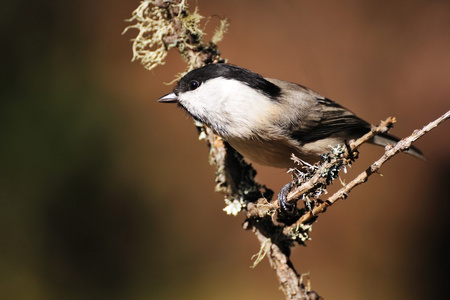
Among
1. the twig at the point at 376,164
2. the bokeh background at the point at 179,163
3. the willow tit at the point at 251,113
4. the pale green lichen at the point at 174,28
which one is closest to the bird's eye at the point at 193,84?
the willow tit at the point at 251,113

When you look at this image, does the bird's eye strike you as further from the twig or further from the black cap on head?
the twig

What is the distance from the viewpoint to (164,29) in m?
1.27

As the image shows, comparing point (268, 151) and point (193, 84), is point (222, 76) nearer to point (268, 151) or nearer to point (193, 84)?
point (193, 84)

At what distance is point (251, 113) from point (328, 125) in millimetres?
294

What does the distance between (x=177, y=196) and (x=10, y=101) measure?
0.80 m

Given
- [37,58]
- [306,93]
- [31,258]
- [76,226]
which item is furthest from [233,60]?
[31,258]

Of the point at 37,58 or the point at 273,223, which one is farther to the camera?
the point at 37,58

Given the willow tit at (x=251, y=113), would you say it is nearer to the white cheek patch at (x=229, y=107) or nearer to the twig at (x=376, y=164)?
the white cheek patch at (x=229, y=107)

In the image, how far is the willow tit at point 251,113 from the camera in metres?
1.15

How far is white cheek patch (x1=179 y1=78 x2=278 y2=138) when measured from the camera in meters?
1.15

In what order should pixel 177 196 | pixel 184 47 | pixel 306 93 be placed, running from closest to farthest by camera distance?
1. pixel 184 47
2. pixel 306 93
3. pixel 177 196

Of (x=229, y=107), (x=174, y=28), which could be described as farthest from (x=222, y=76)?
(x=174, y=28)

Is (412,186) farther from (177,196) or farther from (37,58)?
(37,58)

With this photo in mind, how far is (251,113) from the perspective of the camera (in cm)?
116
